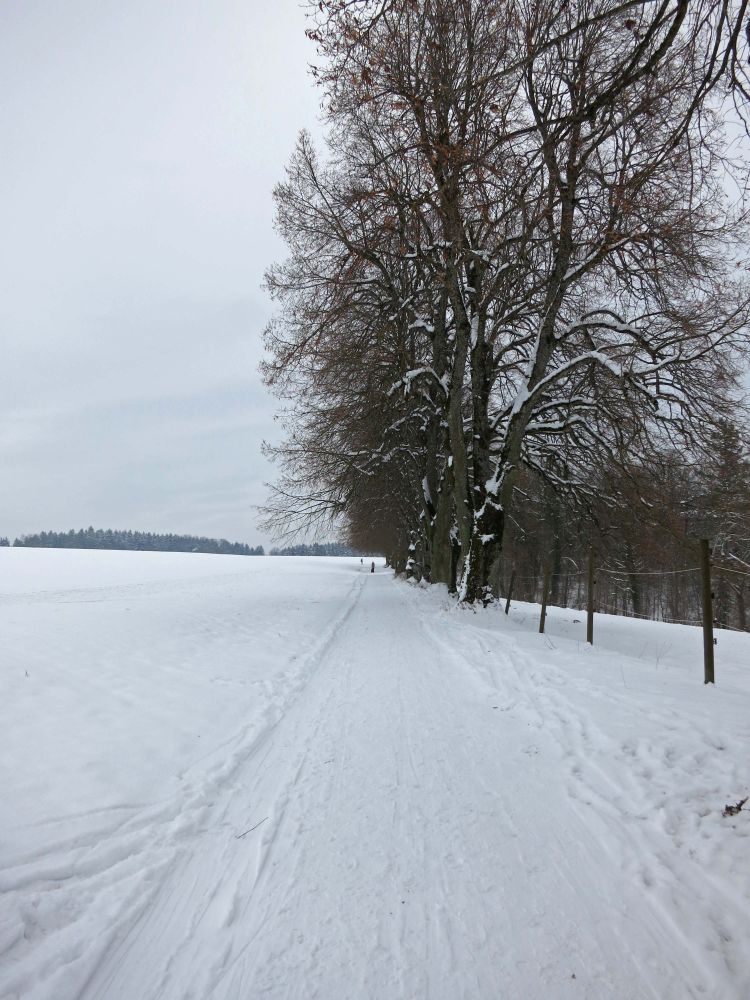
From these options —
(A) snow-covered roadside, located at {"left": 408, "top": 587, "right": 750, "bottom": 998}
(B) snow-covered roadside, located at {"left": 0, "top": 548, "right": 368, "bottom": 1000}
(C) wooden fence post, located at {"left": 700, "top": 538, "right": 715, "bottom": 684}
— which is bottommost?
(B) snow-covered roadside, located at {"left": 0, "top": 548, "right": 368, "bottom": 1000}

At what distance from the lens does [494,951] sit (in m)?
1.95

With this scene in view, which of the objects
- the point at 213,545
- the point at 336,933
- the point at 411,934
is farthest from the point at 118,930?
the point at 213,545

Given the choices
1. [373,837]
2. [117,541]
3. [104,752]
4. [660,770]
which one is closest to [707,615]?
[660,770]

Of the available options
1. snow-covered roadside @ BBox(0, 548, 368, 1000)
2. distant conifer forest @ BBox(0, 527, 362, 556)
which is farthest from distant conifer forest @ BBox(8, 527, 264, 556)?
snow-covered roadside @ BBox(0, 548, 368, 1000)

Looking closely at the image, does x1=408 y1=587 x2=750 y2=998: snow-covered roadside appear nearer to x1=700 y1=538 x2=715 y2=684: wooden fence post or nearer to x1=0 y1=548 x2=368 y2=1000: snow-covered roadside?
x1=700 y1=538 x2=715 y2=684: wooden fence post

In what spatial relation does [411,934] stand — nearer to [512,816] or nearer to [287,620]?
[512,816]

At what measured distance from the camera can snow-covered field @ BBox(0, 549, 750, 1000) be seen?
1896 millimetres

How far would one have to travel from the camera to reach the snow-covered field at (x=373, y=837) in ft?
6.22

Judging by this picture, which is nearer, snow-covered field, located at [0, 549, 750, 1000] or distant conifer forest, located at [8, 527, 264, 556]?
snow-covered field, located at [0, 549, 750, 1000]

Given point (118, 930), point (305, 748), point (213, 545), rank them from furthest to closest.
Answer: point (213, 545), point (305, 748), point (118, 930)

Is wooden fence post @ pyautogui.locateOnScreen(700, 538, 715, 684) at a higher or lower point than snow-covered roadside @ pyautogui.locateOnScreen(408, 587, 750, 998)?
higher

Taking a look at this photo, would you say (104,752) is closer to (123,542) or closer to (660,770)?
(660,770)

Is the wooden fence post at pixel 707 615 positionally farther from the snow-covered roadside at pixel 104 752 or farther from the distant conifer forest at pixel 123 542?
the distant conifer forest at pixel 123 542

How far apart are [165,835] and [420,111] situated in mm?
5059
